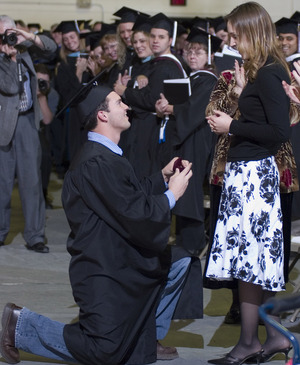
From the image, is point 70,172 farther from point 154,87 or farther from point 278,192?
point 154,87

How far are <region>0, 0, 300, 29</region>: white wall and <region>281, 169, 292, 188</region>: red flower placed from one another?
1245 centimetres

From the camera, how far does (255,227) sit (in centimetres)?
450

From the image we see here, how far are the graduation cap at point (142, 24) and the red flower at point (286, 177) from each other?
3.69m

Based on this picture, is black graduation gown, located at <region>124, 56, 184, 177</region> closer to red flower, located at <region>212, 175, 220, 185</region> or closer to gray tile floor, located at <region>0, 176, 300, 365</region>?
gray tile floor, located at <region>0, 176, 300, 365</region>

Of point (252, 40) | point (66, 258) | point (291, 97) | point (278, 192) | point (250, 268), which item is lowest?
point (66, 258)

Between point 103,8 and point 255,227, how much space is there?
13.0 meters

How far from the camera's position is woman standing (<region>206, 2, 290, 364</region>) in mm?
4426

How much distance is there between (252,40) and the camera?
4.45 metres

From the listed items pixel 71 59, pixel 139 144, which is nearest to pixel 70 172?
pixel 139 144

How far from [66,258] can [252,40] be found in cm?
339

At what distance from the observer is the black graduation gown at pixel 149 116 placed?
7742 mm

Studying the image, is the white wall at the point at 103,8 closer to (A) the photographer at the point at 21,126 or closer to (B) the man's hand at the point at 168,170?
(A) the photographer at the point at 21,126

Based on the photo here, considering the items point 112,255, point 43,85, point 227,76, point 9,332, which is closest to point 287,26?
point 43,85

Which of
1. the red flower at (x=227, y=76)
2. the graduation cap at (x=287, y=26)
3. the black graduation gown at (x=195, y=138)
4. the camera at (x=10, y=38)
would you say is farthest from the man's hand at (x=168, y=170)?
the graduation cap at (x=287, y=26)
